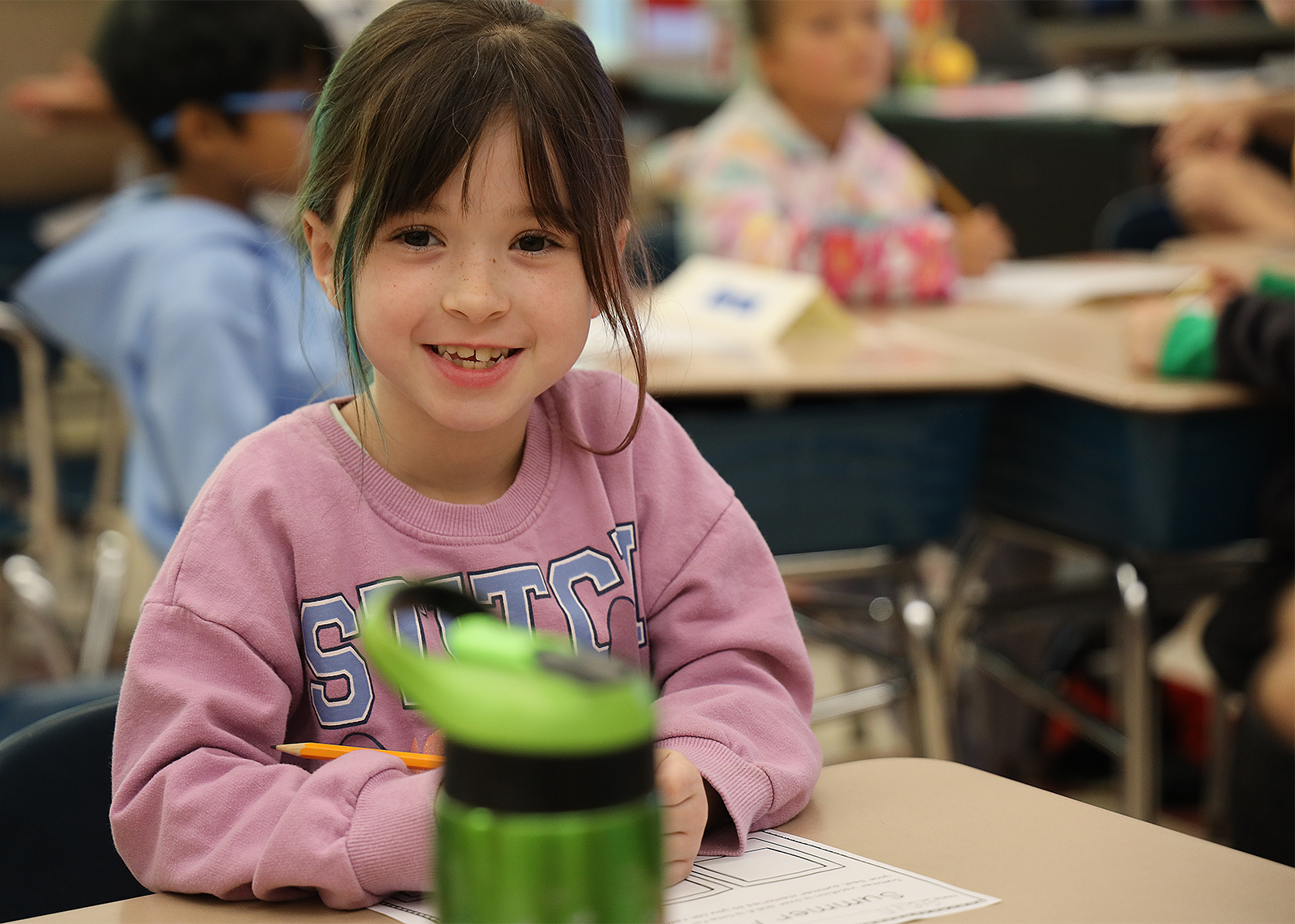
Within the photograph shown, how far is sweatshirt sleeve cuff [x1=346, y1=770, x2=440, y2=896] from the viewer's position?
0.70 metres

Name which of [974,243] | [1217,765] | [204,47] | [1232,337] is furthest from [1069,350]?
[204,47]

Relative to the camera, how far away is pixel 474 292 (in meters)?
0.80

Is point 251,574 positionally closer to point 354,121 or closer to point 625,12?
point 354,121

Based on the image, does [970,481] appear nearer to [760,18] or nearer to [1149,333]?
[1149,333]

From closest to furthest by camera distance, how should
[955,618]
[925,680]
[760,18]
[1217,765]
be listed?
[925,680] → [955,618] → [1217,765] → [760,18]

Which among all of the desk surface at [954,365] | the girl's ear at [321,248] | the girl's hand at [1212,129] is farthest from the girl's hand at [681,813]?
the girl's hand at [1212,129]

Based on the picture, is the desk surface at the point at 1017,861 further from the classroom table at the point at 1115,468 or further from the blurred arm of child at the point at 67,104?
the blurred arm of child at the point at 67,104

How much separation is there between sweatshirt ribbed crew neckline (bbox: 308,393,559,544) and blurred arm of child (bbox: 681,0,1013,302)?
1596 mm

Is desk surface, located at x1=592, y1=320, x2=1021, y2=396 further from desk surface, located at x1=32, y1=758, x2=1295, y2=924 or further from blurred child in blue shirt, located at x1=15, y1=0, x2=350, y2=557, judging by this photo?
desk surface, located at x1=32, y1=758, x2=1295, y2=924

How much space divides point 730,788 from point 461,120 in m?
0.39

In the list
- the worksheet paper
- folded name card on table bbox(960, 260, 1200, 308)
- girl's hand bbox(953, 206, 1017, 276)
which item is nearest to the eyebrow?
the worksheet paper

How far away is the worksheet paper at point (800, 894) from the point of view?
695mm

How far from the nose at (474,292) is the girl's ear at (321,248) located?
0.11 m

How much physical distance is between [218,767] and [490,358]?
28cm
